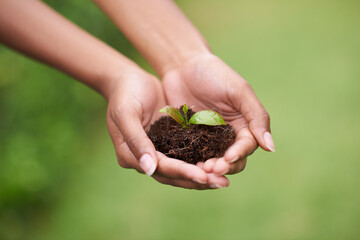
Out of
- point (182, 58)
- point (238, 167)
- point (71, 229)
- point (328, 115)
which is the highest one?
point (328, 115)

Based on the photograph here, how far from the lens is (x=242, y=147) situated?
165 centimetres

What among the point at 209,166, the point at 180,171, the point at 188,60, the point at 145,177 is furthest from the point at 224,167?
the point at 145,177

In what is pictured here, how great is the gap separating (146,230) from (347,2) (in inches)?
212

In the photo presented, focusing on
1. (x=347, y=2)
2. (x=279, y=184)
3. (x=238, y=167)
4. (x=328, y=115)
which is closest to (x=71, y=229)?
(x=279, y=184)

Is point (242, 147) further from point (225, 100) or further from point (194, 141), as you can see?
point (225, 100)

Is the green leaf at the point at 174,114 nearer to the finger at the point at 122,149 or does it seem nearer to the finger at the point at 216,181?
the finger at the point at 122,149

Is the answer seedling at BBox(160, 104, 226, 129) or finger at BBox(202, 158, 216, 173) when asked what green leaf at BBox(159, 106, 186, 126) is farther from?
finger at BBox(202, 158, 216, 173)

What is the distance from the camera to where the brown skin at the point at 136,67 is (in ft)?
6.21

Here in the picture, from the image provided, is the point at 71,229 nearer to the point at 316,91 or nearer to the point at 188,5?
the point at 316,91

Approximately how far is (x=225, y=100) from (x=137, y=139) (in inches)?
25.1

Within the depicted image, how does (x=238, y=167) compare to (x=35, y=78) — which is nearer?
(x=238, y=167)

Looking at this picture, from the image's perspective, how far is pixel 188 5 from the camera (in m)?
6.48

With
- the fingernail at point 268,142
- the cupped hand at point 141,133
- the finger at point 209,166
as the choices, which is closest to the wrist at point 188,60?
the cupped hand at point 141,133

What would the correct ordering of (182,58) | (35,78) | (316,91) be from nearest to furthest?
(182,58), (35,78), (316,91)
